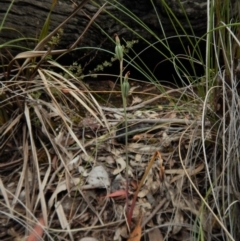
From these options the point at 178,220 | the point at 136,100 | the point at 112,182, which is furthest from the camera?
the point at 136,100

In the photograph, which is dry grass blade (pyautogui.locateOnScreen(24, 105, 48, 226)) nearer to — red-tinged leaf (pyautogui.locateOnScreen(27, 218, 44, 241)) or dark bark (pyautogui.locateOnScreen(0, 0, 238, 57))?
red-tinged leaf (pyautogui.locateOnScreen(27, 218, 44, 241))

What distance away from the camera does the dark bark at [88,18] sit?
272 centimetres

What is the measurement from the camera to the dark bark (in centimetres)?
272

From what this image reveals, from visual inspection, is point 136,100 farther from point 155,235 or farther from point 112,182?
point 155,235

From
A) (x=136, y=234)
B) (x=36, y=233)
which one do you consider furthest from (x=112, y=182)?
(x=36, y=233)

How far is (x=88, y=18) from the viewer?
9.11 feet

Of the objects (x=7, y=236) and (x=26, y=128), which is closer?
(x=7, y=236)

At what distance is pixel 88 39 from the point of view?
9.25 feet

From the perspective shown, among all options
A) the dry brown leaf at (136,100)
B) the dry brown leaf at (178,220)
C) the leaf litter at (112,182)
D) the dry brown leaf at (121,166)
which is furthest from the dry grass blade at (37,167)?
the dry brown leaf at (136,100)

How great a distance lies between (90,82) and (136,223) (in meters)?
0.97

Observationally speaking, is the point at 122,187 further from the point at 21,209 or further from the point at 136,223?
the point at 21,209

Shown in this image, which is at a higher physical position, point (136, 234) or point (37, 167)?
point (37, 167)

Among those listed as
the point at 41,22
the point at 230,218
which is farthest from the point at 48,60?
the point at 230,218

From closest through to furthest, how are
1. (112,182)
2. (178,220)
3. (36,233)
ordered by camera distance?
(36,233) < (178,220) < (112,182)
